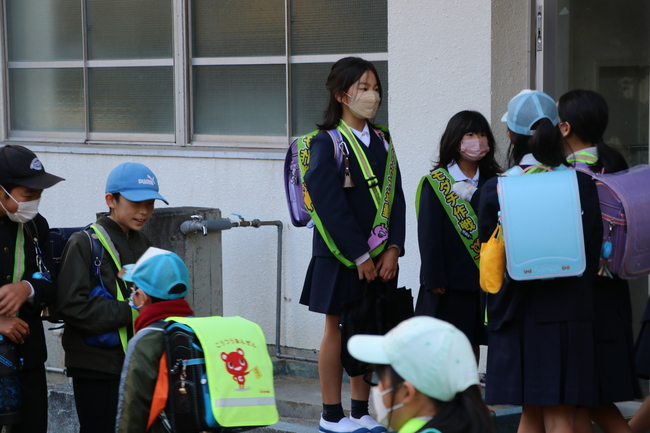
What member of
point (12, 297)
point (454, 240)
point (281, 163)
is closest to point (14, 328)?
point (12, 297)

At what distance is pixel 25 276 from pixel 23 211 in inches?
12.0

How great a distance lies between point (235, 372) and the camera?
126 inches

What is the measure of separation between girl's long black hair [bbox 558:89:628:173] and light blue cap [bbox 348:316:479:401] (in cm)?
209

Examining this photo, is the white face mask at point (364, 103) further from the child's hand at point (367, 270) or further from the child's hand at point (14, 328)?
the child's hand at point (14, 328)

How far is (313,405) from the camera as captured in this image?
577 cm

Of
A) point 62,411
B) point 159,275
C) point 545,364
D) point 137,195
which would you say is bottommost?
point 62,411

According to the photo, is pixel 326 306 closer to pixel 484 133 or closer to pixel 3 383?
pixel 484 133

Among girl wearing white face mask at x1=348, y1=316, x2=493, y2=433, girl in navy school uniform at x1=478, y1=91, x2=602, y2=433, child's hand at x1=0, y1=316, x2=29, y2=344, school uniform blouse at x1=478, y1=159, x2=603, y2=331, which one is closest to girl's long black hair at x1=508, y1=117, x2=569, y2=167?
girl in navy school uniform at x1=478, y1=91, x2=602, y2=433

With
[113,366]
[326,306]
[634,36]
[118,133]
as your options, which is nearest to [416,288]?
[326,306]

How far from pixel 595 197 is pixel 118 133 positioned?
5.00 m

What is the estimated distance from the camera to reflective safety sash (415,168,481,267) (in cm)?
479

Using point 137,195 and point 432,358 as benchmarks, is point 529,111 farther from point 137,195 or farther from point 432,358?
point 432,358

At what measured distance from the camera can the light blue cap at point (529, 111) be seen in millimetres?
3961

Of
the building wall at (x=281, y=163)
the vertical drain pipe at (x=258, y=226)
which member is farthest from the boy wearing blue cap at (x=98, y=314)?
the building wall at (x=281, y=163)
